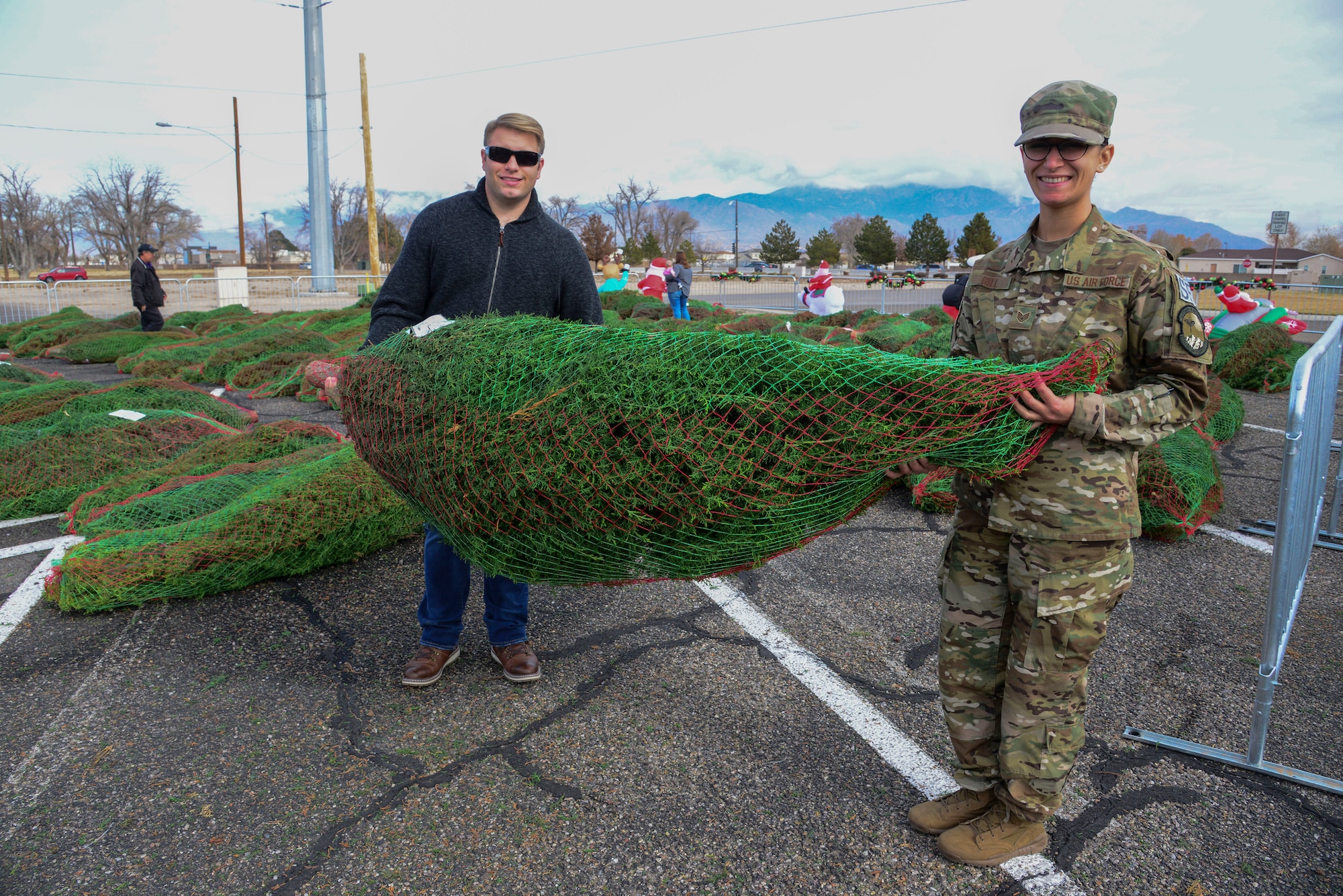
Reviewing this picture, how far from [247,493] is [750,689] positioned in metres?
2.98

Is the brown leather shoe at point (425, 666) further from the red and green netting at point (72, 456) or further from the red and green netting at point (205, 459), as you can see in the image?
the red and green netting at point (72, 456)

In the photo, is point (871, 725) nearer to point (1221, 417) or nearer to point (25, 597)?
point (25, 597)

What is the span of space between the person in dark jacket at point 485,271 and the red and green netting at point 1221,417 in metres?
6.09

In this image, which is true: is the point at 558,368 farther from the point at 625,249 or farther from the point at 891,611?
the point at 625,249

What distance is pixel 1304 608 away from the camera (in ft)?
13.5

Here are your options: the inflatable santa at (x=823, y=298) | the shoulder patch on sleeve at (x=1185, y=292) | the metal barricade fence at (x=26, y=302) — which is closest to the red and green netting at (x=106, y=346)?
the metal barricade fence at (x=26, y=302)

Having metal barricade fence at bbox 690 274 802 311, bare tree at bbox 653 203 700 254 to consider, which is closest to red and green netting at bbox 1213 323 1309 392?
metal barricade fence at bbox 690 274 802 311

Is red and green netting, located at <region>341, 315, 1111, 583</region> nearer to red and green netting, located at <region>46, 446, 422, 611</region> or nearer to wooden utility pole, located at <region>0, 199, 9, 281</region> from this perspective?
red and green netting, located at <region>46, 446, 422, 611</region>

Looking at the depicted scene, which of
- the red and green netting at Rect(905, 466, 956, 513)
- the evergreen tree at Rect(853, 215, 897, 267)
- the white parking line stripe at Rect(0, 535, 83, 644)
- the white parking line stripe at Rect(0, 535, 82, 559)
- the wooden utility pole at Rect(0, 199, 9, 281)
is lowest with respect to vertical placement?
the white parking line stripe at Rect(0, 535, 83, 644)

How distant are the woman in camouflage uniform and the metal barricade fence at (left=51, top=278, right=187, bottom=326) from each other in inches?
944

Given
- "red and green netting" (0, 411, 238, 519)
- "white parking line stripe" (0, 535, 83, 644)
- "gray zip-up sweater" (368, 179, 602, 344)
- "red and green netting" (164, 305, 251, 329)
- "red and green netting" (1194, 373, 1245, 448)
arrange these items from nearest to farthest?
"gray zip-up sweater" (368, 179, 602, 344) < "white parking line stripe" (0, 535, 83, 644) < "red and green netting" (0, 411, 238, 519) < "red and green netting" (1194, 373, 1245, 448) < "red and green netting" (164, 305, 251, 329)

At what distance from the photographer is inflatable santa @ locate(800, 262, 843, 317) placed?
15.9 meters

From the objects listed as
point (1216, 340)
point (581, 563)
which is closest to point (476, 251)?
point (581, 563)

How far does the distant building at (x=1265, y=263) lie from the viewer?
179 ft
